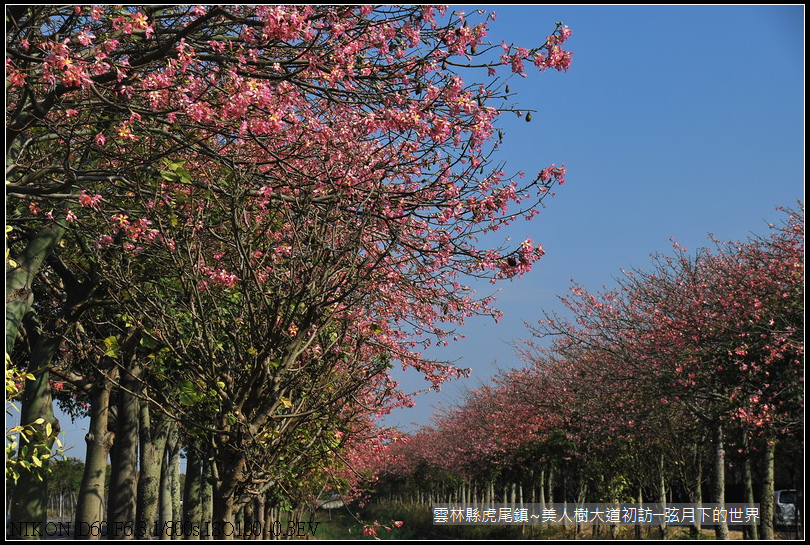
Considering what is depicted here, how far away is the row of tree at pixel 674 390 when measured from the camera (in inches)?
685

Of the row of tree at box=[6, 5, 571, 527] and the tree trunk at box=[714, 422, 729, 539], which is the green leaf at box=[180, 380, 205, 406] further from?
the tree trunk at box=[714, 422, 729, 539]

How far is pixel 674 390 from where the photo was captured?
19781 mm

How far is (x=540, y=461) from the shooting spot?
3528 cm

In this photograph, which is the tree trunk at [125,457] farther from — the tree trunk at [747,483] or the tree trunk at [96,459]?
the tree trunk at [747,483]

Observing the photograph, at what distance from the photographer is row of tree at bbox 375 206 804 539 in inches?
685

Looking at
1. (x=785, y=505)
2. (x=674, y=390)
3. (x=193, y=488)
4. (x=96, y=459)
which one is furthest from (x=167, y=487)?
(x=785, y=505)

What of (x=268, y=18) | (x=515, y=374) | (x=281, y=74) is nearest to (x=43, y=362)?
(x=281, y=74)

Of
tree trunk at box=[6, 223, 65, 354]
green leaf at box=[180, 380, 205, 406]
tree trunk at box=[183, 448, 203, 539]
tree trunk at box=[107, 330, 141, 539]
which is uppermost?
tree trunk at box=[6, 223, 65, 354]

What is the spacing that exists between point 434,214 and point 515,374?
26389 mm

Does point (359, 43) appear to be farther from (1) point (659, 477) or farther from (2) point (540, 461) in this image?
(2) point (540, 461)

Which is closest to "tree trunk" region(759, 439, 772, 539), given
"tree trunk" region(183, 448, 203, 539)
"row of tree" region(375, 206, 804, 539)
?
"row of tree" region(375, 206, 804, 539)

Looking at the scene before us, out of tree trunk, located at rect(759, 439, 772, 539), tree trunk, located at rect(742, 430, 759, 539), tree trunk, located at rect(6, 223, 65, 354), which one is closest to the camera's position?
tree trunk, located at rect(6, 223, 65, 354)

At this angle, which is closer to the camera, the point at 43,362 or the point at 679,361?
the point at 43,362

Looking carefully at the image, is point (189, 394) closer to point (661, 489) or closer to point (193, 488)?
point (193, 488)
